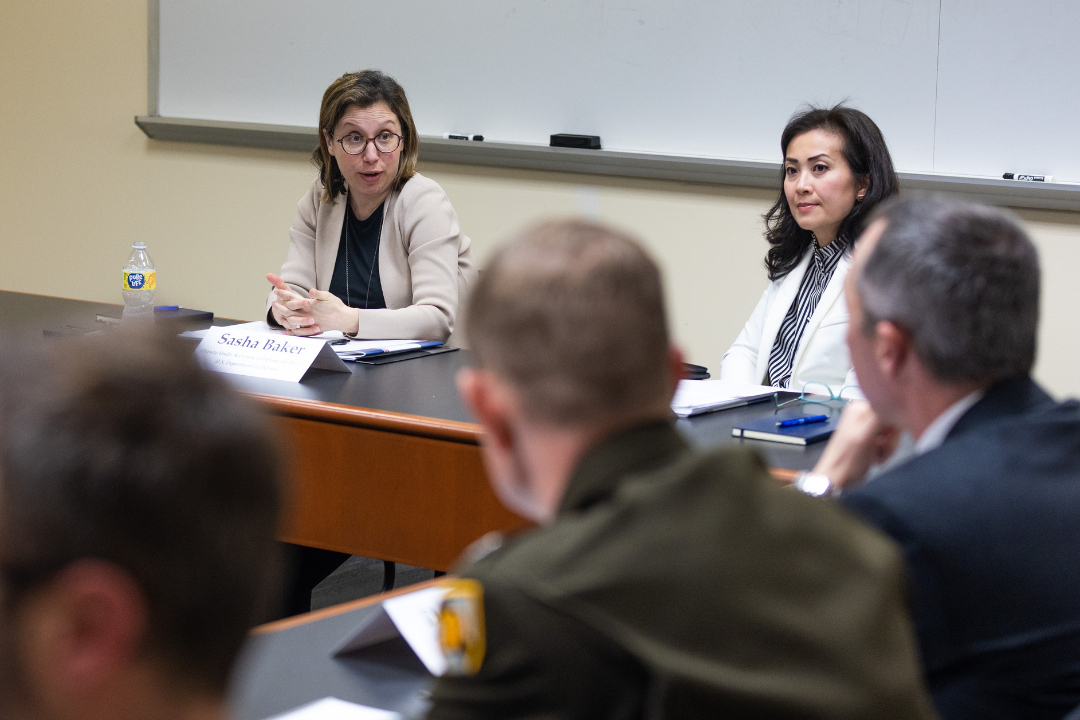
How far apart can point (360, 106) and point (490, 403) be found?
2.45 m

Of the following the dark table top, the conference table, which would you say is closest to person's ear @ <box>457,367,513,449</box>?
the dark table top

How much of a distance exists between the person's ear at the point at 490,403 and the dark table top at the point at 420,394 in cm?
102

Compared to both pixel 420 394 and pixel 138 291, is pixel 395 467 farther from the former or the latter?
pixel 138 291

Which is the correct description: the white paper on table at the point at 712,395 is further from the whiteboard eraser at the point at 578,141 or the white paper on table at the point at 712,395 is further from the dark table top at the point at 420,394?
the whiteboard eraser at the point at 578,141

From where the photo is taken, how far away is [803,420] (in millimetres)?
2072

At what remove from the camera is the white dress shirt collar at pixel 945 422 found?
3.88 ft

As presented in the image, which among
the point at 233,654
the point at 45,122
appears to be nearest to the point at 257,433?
the point at 233,654

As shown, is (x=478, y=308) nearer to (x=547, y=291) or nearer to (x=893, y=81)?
(x=547, y=291)

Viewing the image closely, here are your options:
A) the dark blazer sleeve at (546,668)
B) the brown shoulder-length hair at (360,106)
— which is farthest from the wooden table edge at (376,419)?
the dark blazer sleeve at (546,668)

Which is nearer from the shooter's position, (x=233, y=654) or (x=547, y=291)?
(x=233, y=654)

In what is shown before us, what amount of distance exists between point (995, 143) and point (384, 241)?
74.4 inches

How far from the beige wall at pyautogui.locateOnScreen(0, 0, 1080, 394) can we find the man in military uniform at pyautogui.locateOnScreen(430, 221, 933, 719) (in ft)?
10.3

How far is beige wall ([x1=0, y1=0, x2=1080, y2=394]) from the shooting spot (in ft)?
13.2

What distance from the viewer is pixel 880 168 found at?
2844 millimetres
